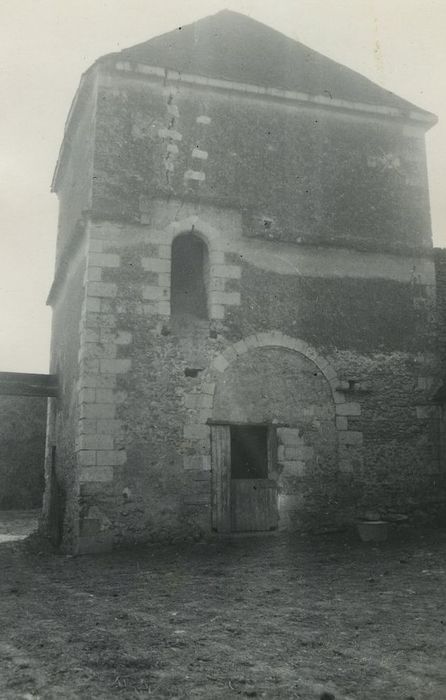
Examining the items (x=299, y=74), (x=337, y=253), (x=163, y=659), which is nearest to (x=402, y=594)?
(x=163, y=659)

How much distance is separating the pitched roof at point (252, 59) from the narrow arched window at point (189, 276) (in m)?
2.79

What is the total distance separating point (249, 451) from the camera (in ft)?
34.0

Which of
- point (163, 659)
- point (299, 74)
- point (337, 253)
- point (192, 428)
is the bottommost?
point (163, 659)

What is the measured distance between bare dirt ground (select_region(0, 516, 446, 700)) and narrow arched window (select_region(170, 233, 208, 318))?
369cm

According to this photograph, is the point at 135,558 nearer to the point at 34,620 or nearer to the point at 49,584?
the point at 49,584

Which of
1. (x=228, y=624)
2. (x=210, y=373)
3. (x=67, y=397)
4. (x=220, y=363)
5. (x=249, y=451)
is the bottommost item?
(x=228, y=624)

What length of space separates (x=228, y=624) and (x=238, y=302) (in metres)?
5.60

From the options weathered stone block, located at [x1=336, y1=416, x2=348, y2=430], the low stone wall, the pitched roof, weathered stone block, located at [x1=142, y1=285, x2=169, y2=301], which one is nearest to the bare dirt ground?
weathered stone block, located at [x1=336, y1=416, x2=348, y2=430]

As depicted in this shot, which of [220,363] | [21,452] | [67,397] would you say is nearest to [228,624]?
[220,363]

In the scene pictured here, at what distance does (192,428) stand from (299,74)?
6848mm

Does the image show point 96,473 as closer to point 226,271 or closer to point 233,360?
point 233,360

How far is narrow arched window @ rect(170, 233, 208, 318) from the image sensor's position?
1024 centimetres

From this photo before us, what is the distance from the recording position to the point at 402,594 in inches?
245

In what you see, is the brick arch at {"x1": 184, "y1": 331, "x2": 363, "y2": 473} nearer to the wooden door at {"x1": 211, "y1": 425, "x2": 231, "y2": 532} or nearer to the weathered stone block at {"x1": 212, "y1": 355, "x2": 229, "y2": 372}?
the weathered stone block at {"x1": 212, "y1": 355, "x2": 229, "y2": 372}
